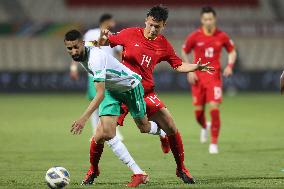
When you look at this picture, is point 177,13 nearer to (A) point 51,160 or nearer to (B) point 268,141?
(B) point 268,141

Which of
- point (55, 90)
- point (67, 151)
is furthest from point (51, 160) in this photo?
point (55, 90)

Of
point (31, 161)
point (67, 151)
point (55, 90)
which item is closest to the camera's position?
point (31, 161)

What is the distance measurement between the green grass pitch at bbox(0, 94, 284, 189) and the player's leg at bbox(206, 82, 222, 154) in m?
0.24

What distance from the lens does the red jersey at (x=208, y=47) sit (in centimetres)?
1312

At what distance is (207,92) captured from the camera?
1305 centimetres

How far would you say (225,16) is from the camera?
30.2 m

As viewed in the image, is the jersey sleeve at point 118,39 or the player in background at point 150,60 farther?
the jersey sleeve at point 118,39

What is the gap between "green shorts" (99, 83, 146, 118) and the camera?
8648mm

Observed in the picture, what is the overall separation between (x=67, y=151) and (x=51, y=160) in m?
1.22

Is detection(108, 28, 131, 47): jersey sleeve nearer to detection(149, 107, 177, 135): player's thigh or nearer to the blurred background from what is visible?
detection(149, 107, 177, 135): player's thigh

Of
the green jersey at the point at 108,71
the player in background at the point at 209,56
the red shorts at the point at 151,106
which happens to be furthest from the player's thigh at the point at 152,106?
the player in background at the point at 209,56

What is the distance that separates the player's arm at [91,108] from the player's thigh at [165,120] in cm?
139

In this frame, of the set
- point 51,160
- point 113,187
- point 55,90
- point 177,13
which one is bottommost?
point 55,90

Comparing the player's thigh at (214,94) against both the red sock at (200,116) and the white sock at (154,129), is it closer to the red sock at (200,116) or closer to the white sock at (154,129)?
the red sock at (200,116)
